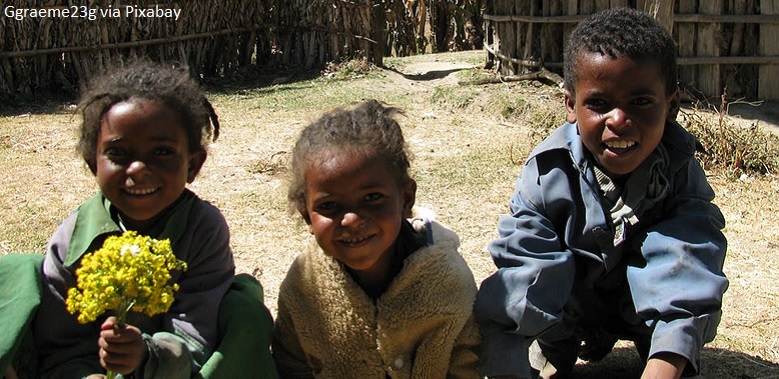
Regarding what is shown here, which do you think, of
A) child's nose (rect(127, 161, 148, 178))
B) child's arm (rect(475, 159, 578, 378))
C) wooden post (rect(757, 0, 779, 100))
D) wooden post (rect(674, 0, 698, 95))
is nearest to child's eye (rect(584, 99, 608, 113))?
child's arm (rect(475, 159, 578, 378))

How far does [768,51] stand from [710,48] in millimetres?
498

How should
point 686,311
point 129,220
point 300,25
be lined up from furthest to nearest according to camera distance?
point 300,25 < point 129,220 < point 686,311

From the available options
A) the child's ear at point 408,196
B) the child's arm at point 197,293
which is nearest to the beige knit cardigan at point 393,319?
the child's ear at point 408,196

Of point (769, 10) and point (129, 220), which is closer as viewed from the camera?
point (129, 220)

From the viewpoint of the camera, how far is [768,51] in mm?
7855

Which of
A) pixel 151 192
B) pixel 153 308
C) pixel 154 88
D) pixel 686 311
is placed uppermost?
pixel 154 88

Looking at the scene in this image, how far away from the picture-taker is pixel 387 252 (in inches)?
106

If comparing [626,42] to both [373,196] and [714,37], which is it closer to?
[373,196]

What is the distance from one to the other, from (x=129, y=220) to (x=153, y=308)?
2.29 feet

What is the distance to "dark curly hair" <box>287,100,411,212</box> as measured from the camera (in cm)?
252

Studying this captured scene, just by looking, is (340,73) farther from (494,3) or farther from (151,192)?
(151,192)

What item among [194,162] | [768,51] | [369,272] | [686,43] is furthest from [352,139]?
→ [768,51]

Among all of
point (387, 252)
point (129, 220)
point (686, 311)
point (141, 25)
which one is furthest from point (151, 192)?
point (141, 25)

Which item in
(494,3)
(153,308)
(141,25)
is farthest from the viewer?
(141,25)
